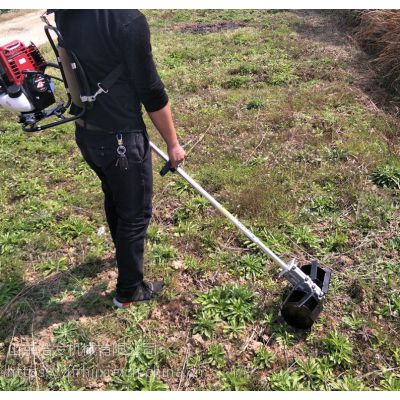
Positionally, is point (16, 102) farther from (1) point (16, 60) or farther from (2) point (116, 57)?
(2) point (116, 57)

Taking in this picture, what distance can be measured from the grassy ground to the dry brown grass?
2.35 ft

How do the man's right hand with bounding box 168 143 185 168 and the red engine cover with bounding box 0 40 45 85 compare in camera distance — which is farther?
the man's right hand with bounding box 168 143 185 168

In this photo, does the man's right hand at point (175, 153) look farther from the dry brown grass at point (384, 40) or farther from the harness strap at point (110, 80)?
the dry brown grass at point (384, 40)

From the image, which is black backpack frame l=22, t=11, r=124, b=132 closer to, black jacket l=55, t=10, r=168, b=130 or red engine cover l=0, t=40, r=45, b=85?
black jacket l=55, t=10, r=168, b=130

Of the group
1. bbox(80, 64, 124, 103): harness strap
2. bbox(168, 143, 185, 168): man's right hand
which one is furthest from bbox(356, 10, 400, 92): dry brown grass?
bbox(80, 64, 124, 103): harness strap

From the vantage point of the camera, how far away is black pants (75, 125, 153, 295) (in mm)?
2621

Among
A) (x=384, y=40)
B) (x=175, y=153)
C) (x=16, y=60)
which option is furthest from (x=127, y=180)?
(x=384, y=40)

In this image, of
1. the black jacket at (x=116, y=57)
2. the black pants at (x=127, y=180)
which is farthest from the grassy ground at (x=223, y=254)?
the black jacket at (x=116, y=57)

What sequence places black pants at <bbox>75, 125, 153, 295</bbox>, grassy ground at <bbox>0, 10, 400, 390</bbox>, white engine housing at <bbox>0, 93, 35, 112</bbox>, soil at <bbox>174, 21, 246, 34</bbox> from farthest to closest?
soil at <bbox>174, 21, 246, 34</bbox>, grassy ground at <bbox>0, 10, 400, 390</bbox>, black pants at <bbox>75, 125, 153, 295</bbox>, white engine housing at <bbox>0, 93, 35, 112</bbox>

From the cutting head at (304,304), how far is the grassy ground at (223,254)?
13 cm

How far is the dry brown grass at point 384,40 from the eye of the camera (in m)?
6.98

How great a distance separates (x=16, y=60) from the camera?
2.51m

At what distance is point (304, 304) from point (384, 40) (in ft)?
21.2

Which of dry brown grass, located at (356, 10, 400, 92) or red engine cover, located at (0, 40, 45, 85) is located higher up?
red engine cover, located at (0, 40, 45, 85)
